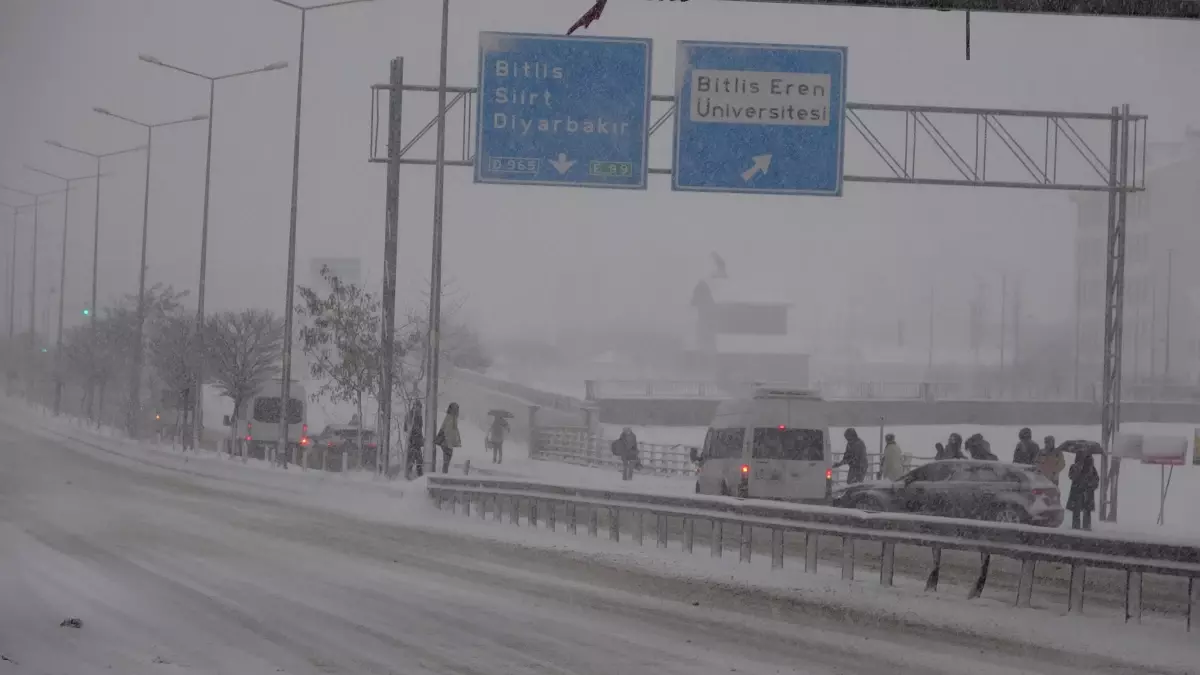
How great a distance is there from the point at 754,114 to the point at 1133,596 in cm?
Answer: 1028

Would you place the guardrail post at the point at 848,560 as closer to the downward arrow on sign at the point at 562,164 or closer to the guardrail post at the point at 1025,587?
the guardrail post at the point at 1025,587

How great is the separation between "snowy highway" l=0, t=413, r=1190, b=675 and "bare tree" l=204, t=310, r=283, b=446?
104 feet

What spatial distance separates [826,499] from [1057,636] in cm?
1437

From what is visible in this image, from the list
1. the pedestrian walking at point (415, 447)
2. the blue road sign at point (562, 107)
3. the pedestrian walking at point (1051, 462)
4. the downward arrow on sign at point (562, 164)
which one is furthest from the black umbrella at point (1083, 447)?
the pedestrian walking at point (415, 447)

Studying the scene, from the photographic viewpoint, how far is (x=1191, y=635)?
13.6 meters

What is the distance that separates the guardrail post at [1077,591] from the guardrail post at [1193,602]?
4.10 ft

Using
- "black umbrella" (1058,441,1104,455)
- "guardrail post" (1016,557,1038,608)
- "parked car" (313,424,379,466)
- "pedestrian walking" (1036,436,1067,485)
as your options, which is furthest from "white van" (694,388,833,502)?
"parked car" (313,424,379,466)

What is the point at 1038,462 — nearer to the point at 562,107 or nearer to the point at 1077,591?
the point at 562,107

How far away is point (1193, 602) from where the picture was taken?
45.9 ft

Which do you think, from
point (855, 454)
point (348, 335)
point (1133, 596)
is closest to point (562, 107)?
point (855, 454)

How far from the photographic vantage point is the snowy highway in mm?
11375

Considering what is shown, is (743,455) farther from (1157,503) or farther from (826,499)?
(1157,503)

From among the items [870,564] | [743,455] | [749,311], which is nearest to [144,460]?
[743,455]

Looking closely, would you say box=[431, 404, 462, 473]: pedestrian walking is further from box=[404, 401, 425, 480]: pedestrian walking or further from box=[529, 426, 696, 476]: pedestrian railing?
box=[529, 426, 696, 476]: pedestrian railing
